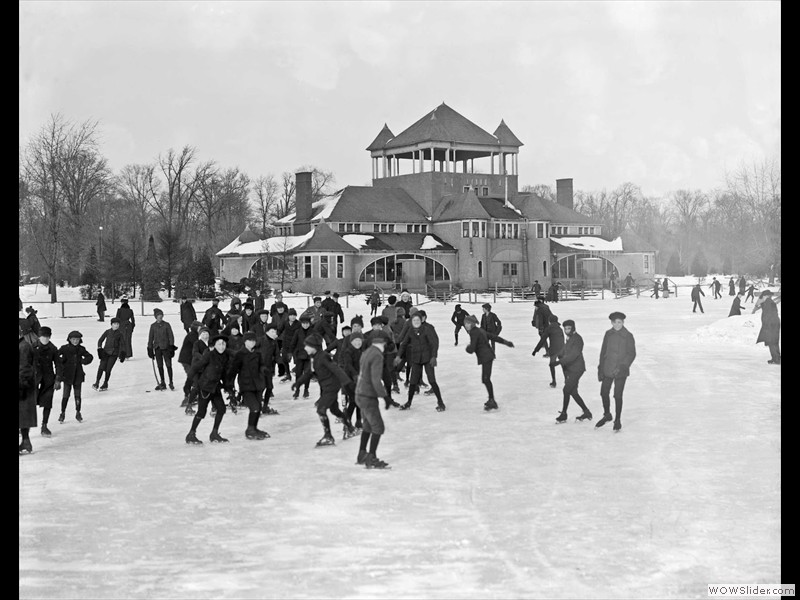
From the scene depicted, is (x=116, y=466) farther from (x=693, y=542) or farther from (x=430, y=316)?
(x=430, y=316)

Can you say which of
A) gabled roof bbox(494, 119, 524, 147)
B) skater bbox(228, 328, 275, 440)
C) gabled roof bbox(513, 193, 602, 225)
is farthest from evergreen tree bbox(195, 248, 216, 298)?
skater bbox(228, 328, 275, 440)

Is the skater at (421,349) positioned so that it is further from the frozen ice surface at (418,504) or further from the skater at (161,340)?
the skater at (161,340)

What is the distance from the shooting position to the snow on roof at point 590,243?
6994 centimetres

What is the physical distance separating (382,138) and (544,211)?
1375cm

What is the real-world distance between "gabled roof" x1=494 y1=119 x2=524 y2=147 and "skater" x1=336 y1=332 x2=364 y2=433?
6220 centimetres

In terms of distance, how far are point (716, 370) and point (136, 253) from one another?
144 ft

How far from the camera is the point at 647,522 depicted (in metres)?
8.55

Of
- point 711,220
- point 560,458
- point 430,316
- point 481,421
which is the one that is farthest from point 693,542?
point 711,220

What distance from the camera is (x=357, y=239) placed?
209 ft

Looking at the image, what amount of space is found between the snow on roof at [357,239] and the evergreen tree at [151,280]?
1282 cm

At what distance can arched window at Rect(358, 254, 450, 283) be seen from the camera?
62312mm

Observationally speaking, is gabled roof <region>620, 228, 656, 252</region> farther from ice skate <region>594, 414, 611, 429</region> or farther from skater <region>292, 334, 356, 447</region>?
skater <region>292, 334, 356, 447</region>

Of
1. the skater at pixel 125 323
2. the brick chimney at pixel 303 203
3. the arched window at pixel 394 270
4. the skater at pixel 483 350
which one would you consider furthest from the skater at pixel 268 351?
the brick chimney at pixel 303 203

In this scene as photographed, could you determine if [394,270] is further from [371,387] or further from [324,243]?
[371,387]
